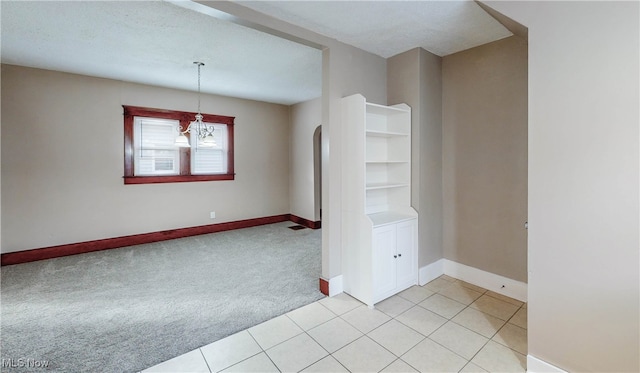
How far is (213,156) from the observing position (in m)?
5.51

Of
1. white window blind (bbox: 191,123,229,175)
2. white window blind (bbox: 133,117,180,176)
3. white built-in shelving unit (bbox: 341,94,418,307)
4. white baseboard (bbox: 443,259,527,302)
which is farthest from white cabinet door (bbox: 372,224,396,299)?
white window blind (bbox: 133,117,180,176)

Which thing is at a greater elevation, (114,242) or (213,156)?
(213,156)

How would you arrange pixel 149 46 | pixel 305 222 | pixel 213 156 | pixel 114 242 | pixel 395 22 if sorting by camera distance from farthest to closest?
pixel 305 222 → pixel 213 156 → pixel 114 242 → pixel 149 46 → pixel 395 22

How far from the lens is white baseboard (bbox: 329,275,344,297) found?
113 inches

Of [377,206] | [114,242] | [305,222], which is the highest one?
[377,206]

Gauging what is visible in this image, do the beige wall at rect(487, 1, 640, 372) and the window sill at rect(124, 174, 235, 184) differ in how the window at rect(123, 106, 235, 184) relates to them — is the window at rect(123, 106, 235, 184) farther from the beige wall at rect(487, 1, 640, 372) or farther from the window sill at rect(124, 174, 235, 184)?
the beige wall at rect(487, 1, 640, 372)

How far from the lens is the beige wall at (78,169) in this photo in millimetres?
3879

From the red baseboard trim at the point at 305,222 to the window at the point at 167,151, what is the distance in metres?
1.59

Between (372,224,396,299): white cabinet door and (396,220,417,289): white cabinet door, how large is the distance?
7 centimetres

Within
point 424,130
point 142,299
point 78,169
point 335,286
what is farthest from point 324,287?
point 78,169

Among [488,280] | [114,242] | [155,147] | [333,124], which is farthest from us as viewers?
[155,147]

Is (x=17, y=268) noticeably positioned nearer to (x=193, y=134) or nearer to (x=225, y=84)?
(x=193, y=134)

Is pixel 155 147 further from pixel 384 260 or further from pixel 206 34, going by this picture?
pixel 384 260

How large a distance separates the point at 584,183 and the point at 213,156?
5252 millimetres
